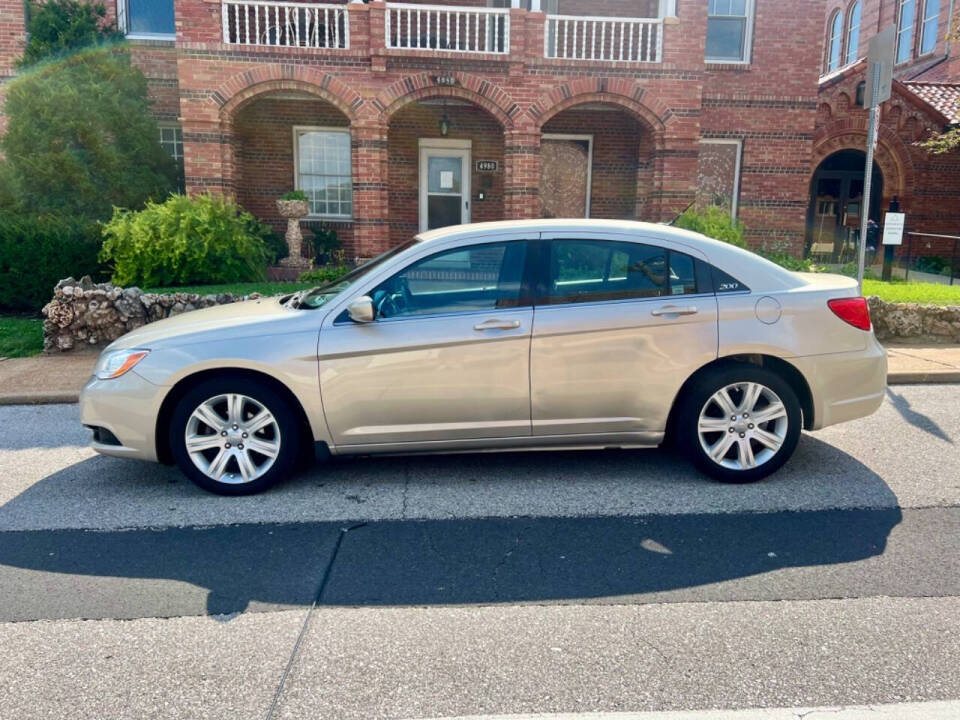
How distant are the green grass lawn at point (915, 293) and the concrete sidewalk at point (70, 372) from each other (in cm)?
93

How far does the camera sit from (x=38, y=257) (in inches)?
473

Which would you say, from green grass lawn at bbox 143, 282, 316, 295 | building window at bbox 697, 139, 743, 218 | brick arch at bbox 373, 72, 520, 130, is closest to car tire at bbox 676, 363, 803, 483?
green grass lawn at bbox 143, 282, 316, 295

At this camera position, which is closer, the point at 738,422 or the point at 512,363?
the point at 512,363

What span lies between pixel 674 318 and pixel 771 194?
45.8 ft

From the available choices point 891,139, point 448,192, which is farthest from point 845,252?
point 448,192

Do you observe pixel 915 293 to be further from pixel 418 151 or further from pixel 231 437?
pixel 418 151

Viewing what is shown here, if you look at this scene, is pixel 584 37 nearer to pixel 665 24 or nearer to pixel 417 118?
pixel 665 24

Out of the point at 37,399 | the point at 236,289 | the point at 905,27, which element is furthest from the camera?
the point at 905,27

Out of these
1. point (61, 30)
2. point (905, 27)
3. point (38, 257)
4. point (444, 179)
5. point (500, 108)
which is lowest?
point (38, 257)

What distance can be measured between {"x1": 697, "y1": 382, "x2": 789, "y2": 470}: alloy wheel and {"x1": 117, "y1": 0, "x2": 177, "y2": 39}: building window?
16.1 meters

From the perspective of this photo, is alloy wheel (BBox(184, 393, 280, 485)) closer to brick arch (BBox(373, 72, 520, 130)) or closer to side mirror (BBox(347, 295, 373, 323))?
side mirror (BBox(347, 295, 373, 323))

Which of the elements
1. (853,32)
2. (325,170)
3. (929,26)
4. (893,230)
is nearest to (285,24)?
(325,170)

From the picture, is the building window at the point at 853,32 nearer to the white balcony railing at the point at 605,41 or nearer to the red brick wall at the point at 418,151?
the white balcony railing at the point at 605,41

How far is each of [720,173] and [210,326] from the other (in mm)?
14944
